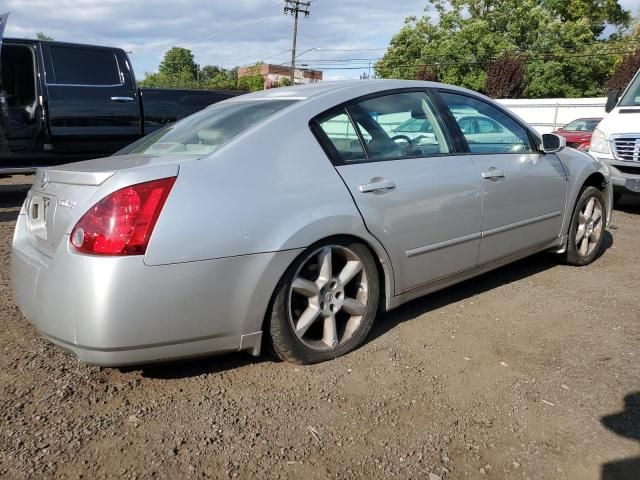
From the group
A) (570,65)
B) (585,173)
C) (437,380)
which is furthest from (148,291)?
(570,65)

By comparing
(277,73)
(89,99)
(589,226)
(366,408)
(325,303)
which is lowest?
(366,408)

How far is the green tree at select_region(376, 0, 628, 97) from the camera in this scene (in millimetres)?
40438

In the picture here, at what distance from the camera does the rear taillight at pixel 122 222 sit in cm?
234

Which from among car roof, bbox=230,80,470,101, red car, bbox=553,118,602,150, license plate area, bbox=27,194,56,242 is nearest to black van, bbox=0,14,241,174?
car roof, bbox=230,80,470,101

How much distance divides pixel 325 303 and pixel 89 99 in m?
5.82

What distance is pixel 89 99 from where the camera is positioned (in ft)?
24.1

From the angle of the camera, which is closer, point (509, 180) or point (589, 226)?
point (509, 180)

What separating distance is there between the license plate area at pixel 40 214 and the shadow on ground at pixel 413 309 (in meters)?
0.88

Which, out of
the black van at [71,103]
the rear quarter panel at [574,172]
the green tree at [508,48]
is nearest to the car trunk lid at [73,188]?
the rear quarter panel at [574,172]

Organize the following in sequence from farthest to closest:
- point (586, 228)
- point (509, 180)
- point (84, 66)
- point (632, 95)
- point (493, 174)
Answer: point (632, 95), point (84, 66), point (586, 228), point (509, 180), point (493, 174)

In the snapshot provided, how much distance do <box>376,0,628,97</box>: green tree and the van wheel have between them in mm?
38282

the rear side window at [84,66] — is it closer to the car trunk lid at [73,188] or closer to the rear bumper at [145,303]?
the car trunk lid at [73,188]

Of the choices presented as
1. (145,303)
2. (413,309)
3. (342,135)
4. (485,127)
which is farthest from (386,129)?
(145,303)

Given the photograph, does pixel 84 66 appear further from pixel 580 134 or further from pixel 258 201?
pixel 580 134
